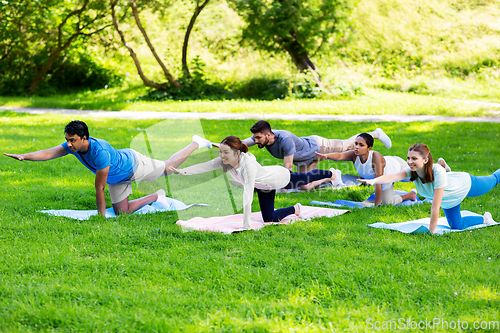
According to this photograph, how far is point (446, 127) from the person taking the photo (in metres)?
12.3

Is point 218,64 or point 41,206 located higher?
point 218,64

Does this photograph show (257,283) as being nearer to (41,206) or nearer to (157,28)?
(41,206)

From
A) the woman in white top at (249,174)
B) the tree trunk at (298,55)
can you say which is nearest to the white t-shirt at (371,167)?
the woman in white top at (249,174)

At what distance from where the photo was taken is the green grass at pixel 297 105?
49.1 feet

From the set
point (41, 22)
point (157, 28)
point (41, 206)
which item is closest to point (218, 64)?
point (157, 28)

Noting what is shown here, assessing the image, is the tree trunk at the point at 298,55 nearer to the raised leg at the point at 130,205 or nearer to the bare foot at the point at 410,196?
the bare foot at the point at 410,196

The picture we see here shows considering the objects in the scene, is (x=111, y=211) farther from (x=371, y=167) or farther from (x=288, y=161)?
(x=371, y=167)

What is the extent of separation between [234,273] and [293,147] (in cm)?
322

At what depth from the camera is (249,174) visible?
17.7 feet

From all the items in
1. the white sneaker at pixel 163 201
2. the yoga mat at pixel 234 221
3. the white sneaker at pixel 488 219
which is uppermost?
the white sneaker at pixel 163 201

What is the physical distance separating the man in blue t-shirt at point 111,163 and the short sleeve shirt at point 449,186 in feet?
9.69

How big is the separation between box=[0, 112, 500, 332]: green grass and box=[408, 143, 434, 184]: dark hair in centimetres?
67

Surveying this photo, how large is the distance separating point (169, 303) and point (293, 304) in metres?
1.02

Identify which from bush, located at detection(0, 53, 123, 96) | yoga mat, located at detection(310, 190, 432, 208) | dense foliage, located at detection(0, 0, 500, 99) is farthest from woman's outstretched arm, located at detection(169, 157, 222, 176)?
bush, located at detection(0, 53, 123, 96)
